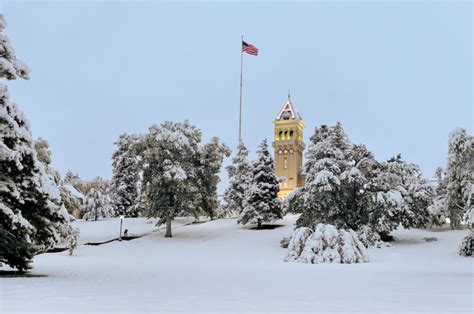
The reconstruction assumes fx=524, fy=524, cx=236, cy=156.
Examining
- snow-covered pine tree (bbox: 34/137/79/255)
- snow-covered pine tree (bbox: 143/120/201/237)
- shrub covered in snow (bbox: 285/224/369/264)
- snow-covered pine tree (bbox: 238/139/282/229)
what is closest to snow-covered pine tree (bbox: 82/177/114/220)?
snow-covered pine tree (bbox: 143/120/201/237)

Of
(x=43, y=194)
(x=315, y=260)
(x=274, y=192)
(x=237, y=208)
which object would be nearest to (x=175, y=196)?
(x=274, y=192)

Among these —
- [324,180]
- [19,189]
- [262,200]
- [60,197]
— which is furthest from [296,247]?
[262,200]

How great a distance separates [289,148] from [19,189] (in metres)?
98.0

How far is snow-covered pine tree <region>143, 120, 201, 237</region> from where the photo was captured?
37594 millimetres

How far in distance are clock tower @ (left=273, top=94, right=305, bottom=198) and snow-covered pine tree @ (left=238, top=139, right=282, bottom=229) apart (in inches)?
2371

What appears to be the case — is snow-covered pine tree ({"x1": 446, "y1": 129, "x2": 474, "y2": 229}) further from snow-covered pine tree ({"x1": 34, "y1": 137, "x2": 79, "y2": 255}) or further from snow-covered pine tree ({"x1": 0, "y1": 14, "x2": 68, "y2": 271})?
snow-covered pine tree ({"x1": 0, "y1": 14, "x2": 68, "y2": 271})

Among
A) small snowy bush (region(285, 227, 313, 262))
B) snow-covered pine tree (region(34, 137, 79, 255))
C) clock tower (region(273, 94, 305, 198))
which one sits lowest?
small snowy bush (region(285, 227, 313, 262))

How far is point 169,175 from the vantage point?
36562mm

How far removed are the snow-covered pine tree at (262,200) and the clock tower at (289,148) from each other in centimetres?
6022

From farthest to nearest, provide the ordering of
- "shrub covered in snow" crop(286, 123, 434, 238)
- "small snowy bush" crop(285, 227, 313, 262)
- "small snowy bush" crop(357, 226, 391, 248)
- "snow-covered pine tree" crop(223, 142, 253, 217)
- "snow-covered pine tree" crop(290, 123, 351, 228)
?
"snow-covered pine tree" crop(223, 142, 253, 217) < "shrub covered in snow" crop(286, 123, 434, 238) < "snow-covered pine tree" crop(290, 123, 351, 228) < "small snowy bush" crop(357, 226, 391, 248) < "small snowy bush" crop(285, 227, 313, 262)

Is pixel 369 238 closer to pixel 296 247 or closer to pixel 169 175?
pixel 296 247

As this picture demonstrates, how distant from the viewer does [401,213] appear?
33.1 meters

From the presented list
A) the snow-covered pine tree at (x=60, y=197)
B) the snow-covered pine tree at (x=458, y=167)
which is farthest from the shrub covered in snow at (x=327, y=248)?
the snow-covered pine tree at (x=60, y=197)

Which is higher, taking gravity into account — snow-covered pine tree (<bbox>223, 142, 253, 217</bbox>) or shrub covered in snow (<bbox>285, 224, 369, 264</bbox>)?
snow-covered pine tree (<bbox>223, 142, 253, 217</bbox>)
